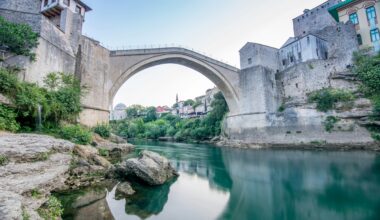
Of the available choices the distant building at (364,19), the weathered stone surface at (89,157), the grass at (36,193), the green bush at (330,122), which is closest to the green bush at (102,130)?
the weathered stone surface at (89,157)

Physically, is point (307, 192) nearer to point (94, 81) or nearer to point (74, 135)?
point (74, 135)

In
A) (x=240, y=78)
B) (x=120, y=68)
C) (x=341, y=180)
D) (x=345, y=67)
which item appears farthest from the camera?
(x=240, y=78)

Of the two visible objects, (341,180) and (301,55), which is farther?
(301,55)

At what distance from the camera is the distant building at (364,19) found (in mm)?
15616

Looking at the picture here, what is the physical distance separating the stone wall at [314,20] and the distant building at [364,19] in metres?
5.23

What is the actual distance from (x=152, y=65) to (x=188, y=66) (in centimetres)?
429

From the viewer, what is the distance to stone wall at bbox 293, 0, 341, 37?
22.9 meters

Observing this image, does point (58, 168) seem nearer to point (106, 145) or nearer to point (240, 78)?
point (106, 145)

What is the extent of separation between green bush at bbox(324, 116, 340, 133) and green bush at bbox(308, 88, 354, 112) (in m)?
0.73

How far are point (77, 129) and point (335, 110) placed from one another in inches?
632

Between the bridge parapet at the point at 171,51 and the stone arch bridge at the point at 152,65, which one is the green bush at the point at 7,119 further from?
the bridge parapet at the point at 171,51

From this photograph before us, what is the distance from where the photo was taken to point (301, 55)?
1895 cm

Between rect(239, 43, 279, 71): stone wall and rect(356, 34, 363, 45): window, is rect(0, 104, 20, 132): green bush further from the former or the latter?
rect(356, 34, 363, 45): window

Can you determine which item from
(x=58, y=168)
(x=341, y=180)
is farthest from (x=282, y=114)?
(x=58, y=168)
